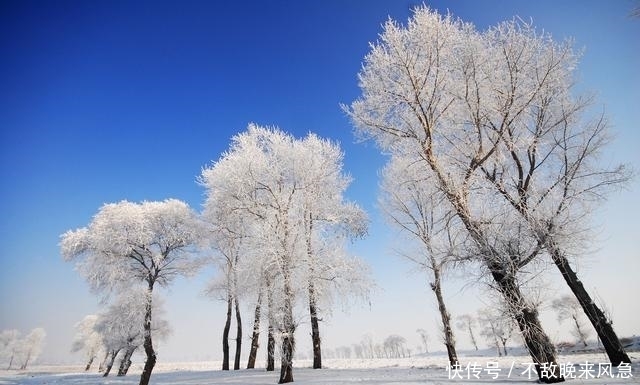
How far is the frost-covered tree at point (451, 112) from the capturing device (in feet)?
28.6

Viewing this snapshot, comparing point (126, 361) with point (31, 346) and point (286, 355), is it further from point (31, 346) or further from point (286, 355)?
point (31, 346)

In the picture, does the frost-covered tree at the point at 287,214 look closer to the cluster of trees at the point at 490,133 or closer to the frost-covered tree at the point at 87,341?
the cluster of trees at the point at 490,133

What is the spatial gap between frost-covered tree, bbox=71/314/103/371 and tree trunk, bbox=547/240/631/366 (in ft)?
191

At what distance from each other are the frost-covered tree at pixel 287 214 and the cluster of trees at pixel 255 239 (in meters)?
0.04

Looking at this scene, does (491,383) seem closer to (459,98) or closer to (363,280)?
(363,280)

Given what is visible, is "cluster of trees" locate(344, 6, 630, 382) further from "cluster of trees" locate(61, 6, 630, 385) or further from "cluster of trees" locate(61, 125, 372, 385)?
"cluster of trees" locate(61, 125, 372, 385)

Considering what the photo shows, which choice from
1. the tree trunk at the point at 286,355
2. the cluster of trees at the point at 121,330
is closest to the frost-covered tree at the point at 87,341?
the cluster of trees at the point at 121,330

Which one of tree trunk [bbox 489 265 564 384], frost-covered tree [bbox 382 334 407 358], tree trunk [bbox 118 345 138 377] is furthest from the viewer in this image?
frost-covered tree [bbox 382 334 407 358]

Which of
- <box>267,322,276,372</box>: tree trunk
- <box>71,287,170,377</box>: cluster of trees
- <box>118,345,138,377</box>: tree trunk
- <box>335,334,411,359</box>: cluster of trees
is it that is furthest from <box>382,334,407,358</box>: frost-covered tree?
<box>267,322,276,372</box>: tree trunk

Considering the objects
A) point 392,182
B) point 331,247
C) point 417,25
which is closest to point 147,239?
point 331,247

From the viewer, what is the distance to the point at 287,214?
13750 mm

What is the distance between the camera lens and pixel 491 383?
345 inches

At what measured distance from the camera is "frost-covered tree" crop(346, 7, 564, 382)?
8.73 m

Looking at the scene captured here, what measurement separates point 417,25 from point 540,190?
19.9ft
